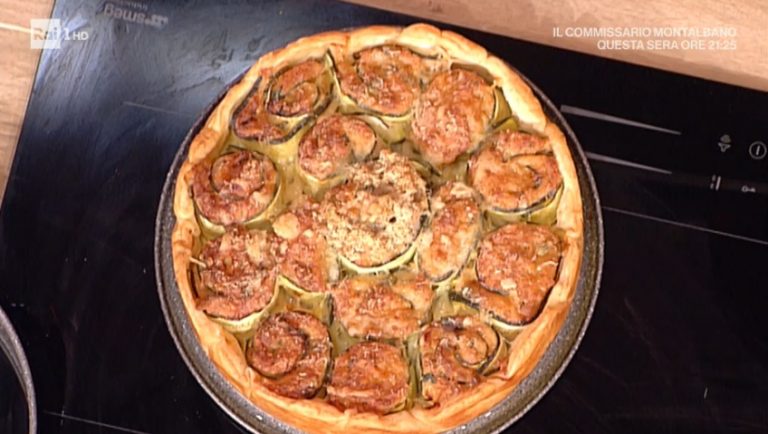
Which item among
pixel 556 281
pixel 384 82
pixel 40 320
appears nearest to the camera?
pixel 556 281

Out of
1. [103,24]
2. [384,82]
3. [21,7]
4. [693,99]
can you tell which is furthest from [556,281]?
[21,7]

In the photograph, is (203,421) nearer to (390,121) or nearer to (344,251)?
(344,251)

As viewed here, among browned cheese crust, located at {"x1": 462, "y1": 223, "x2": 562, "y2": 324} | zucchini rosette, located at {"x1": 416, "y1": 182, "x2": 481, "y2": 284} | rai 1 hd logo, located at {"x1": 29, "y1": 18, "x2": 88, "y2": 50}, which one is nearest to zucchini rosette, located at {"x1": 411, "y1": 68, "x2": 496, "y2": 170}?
zucchini rosette, located at {"x1": 416, "y1": 182, "x2": 481, "y2": 284}

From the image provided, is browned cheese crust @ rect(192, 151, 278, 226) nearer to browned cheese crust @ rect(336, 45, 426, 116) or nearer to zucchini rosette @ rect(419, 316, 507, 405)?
browned cheese crust @ rect(336, 45, 426, 116)

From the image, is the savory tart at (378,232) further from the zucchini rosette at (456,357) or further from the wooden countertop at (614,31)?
the wooden countertop at (614,31)

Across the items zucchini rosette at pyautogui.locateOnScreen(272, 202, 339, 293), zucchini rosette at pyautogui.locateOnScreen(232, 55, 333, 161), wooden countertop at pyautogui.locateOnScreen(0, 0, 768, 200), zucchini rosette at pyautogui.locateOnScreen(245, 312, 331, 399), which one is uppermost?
wooden countertop at pyautogui.locateOnScreen(0, 0, 768, 200)

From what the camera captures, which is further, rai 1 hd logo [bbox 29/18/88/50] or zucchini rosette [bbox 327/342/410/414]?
rai 1 hd logo [bbox 29/18/88/50]

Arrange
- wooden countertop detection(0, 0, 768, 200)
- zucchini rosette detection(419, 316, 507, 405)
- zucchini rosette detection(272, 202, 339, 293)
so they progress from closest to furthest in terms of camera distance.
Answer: zucchini rosette detection(419, 316, 507, 405) → zucchini rosette detection(272, 202, 339, 293) → wooden countertop detection(0, 0, 768, 200)
